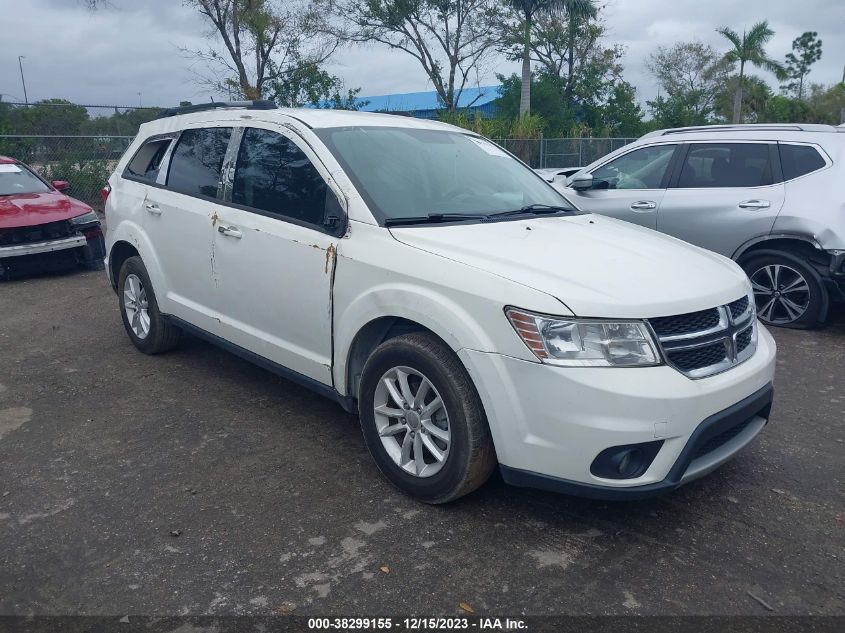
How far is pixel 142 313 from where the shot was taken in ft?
19.2

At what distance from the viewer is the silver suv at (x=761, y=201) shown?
255 inches

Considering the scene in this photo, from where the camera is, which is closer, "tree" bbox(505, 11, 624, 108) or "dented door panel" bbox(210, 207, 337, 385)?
"dented door panel" bbox(210, 207, 337, 385)

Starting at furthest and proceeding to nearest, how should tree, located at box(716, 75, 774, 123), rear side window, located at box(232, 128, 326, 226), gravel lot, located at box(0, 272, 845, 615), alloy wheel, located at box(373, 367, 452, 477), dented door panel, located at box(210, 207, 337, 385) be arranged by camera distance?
tree, located at box(716, 75, 774, 123) < rear side window, located at box(232, 128, 326, 226) < dented door panel, located at box(210, 207, 337, 385) < alloy wheel, located at box(373, 367, 452, 477) < gravel lot, located at box(0, 272, 845, 615)

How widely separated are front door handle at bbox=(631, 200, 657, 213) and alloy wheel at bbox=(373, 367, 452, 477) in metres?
4.61

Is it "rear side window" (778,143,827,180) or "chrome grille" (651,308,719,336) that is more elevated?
"rear side window" (778,143,827,180)

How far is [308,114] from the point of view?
4.58 m

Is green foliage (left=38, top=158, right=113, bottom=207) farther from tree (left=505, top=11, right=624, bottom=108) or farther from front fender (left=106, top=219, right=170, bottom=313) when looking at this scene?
tree (left=505, top=11, right=624, bottom=108)

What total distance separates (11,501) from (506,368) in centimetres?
252

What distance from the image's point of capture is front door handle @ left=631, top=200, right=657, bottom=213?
24.1 ft

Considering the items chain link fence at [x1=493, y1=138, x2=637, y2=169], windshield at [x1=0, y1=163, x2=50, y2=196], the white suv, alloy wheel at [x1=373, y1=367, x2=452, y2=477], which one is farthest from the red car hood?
chain link fence at [x1=493, y1=138, x2=637, y2=169]

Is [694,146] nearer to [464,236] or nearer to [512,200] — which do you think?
[512,200]

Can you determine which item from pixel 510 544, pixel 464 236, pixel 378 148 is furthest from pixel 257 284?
pixel 510 544

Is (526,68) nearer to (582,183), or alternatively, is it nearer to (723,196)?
(723,196)

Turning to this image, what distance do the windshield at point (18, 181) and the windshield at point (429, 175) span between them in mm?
6908
